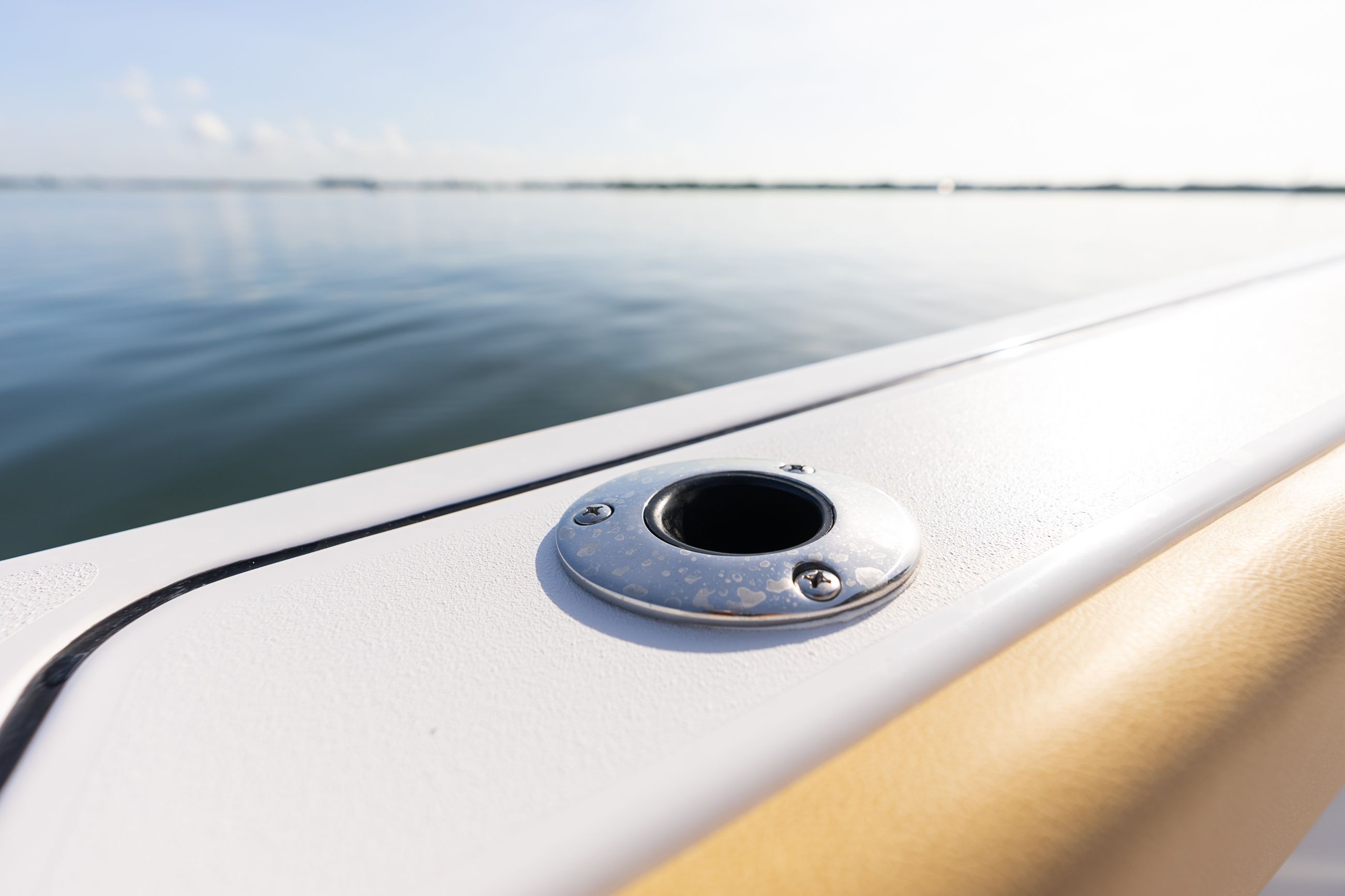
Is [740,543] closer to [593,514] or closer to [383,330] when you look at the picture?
[593,514]

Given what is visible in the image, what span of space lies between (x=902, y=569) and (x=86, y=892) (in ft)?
1.80

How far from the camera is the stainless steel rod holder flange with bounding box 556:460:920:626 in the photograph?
514mm

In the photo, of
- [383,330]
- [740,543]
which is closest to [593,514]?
[740,543]

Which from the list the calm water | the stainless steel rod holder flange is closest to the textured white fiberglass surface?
the stainless steel rod holder flange

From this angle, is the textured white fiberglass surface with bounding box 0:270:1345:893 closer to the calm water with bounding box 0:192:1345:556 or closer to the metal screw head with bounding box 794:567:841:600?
the metal screw head with bounding box 794:567:841:600

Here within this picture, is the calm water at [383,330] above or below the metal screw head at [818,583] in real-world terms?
above

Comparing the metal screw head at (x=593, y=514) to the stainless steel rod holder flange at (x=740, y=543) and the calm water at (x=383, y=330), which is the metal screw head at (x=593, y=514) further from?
the calm water at (x=383, y=330)

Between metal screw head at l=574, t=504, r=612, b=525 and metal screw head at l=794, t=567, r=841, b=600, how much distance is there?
201 mm

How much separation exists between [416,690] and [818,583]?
31 cm

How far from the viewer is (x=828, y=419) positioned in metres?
0.97

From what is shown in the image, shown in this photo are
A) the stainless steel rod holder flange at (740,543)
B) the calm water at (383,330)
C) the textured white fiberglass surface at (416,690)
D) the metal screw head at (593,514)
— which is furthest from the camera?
the calm water at (383,330)

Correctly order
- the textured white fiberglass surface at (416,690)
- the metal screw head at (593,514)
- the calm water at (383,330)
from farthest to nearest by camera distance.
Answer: the calm water at (383,330) → the metal screw head at (593,514) → the textured white fiberglass surface at (416,690)

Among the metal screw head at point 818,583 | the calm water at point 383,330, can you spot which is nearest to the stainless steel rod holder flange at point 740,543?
the metal screw head at point 818,583

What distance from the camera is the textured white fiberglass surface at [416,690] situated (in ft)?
1.19
